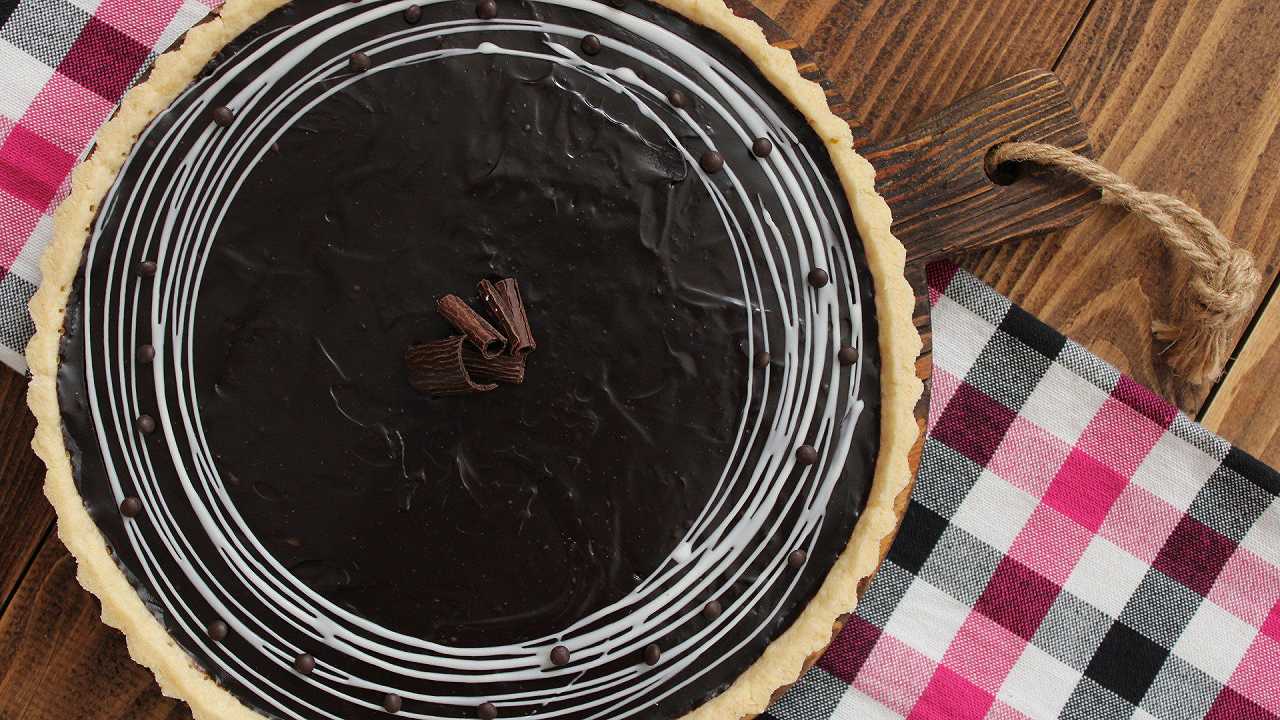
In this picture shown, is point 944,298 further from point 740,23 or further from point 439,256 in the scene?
point 439,256

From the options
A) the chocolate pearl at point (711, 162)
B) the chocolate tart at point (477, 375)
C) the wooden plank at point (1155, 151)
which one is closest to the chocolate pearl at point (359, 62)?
the chocolate tart at point (477, 375)

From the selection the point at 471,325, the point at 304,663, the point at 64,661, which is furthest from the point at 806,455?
the point at 64,661

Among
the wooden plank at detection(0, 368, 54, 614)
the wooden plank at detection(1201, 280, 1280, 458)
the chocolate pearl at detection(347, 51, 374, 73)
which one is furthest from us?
the wooden plank at detection(1201, 280, 1280, 458)

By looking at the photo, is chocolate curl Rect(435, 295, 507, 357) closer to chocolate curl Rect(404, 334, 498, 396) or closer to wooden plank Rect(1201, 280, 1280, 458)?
chocolate curl Rect(404, 334, 498, 396)

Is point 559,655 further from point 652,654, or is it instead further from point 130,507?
point 130,507

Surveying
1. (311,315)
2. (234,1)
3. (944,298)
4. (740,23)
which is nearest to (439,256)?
(311,315)

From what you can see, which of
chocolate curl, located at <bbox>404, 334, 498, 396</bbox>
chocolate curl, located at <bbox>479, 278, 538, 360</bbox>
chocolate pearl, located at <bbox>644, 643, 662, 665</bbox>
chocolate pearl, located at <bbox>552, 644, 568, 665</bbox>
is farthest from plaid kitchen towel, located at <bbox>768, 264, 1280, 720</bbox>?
chocolate curl, located at <bbox>404, 334, 498, 396</bbox>
